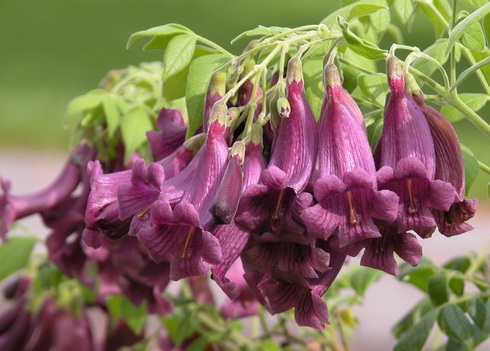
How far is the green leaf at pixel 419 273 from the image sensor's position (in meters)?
1.44

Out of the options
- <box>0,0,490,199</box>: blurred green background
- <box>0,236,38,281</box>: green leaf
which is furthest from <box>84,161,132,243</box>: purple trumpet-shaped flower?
<box>0,0,490,199</box>: blurred green background

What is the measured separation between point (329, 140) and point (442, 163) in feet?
0.35

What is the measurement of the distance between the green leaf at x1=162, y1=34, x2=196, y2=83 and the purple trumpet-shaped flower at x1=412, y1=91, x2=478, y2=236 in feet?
0.85

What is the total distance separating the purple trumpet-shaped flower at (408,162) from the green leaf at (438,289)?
→ 18.2 inches

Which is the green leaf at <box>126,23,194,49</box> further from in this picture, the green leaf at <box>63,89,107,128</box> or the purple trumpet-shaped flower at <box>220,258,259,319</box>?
the purple trumpet-shaped flower at <box>220,258,259,319</box>

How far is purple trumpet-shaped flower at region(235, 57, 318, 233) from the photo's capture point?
0.90 m

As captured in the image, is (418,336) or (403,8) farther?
(418,336)

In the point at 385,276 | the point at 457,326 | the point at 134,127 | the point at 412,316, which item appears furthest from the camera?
the point at 385,276

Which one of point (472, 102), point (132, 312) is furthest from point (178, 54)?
point (132, 312)

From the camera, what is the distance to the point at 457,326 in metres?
1.28

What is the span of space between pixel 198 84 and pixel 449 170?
29 centimetres

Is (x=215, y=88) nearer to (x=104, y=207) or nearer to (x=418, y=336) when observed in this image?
(x=104, y=207)

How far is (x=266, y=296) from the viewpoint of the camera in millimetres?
996

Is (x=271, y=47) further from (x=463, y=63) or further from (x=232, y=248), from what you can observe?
(x=463, y=63)
